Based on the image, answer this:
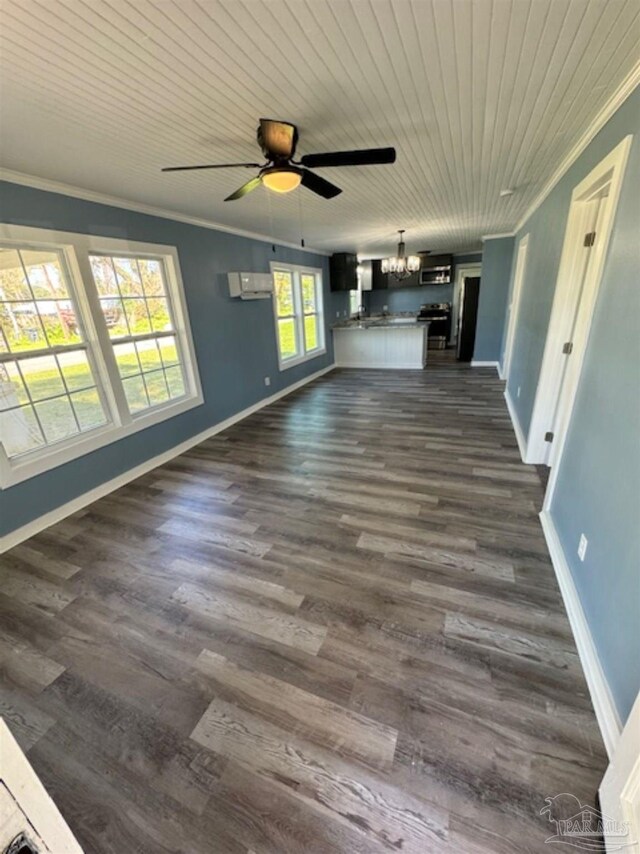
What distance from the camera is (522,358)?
13.5 ft

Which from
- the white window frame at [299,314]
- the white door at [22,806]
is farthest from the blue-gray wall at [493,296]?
the white door at [22,806]

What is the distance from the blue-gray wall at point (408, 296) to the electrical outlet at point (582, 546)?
8941 millimetres

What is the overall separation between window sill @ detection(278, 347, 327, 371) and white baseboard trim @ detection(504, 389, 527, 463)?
137 inches

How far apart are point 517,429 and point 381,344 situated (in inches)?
155

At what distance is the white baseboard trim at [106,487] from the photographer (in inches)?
102

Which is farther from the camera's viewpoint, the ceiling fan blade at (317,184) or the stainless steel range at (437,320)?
the stainless steel range at (437,320)

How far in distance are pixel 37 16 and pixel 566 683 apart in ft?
10.5

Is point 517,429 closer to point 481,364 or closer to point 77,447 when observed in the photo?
point 481,364

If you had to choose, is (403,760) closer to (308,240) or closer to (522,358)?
(522,358)

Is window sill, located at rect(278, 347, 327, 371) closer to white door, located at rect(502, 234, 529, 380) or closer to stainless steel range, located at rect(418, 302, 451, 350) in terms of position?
white door, located at rect(502, 234, 529, 380)

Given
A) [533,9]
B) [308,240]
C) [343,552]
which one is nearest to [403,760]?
[343,552]

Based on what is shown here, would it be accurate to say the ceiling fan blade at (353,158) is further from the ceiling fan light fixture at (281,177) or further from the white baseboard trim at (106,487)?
the white baseboard trim at (106,487)

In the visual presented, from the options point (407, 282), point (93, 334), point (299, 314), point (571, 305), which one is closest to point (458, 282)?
point (407, 282)

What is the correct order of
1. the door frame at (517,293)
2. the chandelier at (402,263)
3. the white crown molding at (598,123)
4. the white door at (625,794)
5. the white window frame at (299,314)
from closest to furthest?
the white door at (625,794)
the white crown molding at (598,123)
the door frame at (517,293)
the white window frame at (299,314)
the chandelier at (402,263)
